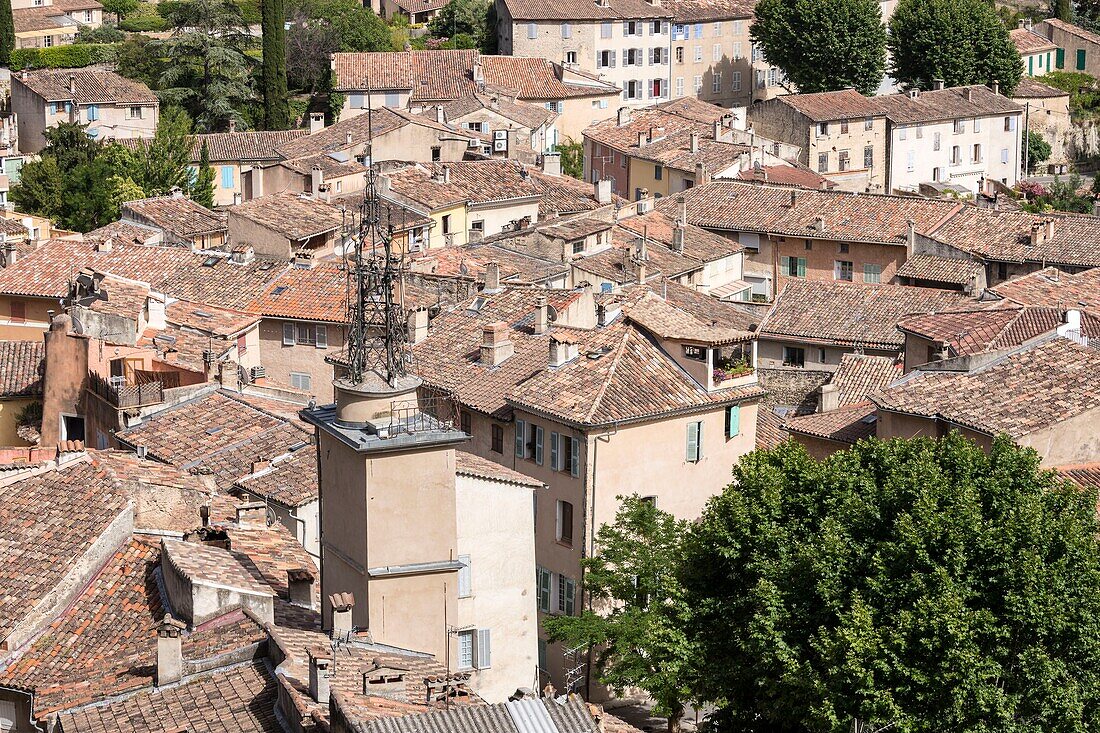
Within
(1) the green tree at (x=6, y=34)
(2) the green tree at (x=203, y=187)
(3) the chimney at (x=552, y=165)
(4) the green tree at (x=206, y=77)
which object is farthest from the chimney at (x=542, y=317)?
(1) the green tree at (x=6, y=34)

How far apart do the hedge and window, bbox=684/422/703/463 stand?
74981 millimetres

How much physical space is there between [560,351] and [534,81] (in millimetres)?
63999

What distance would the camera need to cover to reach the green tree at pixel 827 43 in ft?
377

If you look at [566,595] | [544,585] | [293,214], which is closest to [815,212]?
[293,214]

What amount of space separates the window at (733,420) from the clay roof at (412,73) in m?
60.6

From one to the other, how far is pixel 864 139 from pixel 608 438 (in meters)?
62.5

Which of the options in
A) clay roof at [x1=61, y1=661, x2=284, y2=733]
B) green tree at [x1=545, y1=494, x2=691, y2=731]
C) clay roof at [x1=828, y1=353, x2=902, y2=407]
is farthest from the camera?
clay roof at [x1=828, y1=353, x2=902, y2=407]

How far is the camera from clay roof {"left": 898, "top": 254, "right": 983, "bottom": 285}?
7088 cm

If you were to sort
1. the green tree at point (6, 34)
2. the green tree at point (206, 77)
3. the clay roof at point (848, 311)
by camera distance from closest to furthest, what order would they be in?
1. the clay roof at point (848, 311)
2. the green tree at point (206, 77)
3. the green tree at point (6, 34)

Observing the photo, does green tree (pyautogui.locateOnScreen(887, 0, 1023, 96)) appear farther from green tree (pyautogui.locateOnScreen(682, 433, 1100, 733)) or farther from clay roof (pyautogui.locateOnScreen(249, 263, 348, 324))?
green tree (pyautogui.locateOnScreen(682, 433, 1100, 733))

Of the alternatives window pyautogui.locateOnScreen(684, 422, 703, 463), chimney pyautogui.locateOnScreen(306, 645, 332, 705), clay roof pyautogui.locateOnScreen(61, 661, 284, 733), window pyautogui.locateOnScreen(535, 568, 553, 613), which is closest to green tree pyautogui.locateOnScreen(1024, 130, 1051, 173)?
window pyautogui.locateOnScreen(684, 422, 703, 463)

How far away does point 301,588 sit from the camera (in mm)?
31344

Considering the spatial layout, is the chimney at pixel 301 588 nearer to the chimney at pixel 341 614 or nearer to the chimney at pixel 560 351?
the chimney at pixel 341 614

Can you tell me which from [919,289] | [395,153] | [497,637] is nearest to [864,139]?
[395,153]
